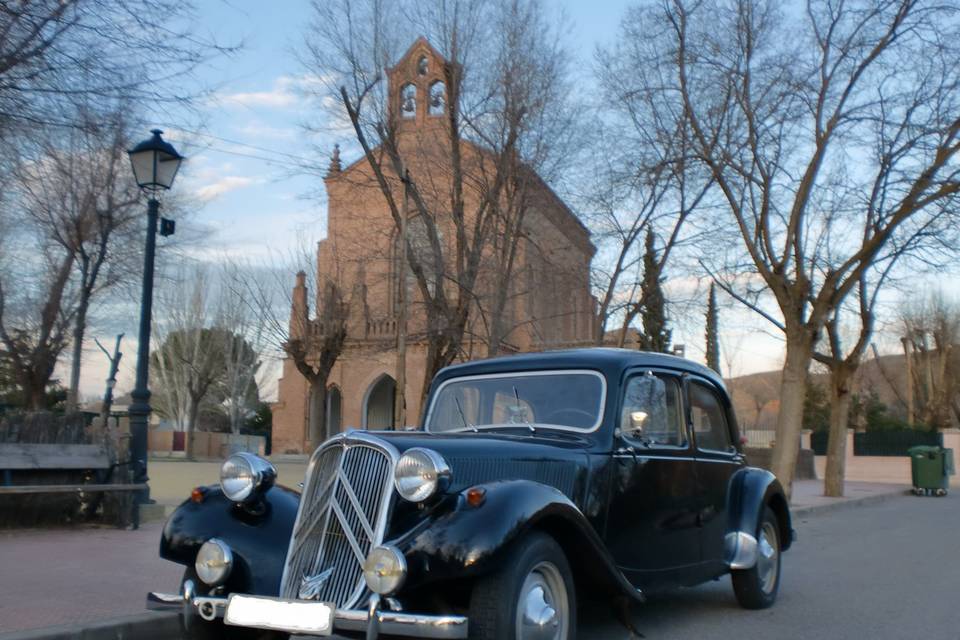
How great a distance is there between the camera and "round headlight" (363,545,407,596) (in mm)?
3920

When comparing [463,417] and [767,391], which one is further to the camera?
[767,391]

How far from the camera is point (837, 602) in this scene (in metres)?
7.33

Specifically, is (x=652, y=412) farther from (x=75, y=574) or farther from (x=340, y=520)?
(x=75, y=574)

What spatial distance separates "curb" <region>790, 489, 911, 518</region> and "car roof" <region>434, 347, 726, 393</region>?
10820mm

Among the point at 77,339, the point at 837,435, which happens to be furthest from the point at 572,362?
the point at 77,339

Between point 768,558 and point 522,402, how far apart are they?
275cm

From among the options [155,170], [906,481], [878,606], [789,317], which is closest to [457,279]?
[789,317]

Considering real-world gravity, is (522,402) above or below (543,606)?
above

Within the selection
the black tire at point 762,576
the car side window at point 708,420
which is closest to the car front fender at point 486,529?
the car side window at point 708,420

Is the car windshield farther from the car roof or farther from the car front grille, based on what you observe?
the car front grille

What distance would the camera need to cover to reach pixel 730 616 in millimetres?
6695

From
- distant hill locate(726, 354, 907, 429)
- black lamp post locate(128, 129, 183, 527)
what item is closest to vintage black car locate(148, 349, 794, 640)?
black lamp post locate(128, 129, 183, 527)

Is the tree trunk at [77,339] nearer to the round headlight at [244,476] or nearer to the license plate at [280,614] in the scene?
the round headlight at [244,476]

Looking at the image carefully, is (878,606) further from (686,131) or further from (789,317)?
(686,131)
